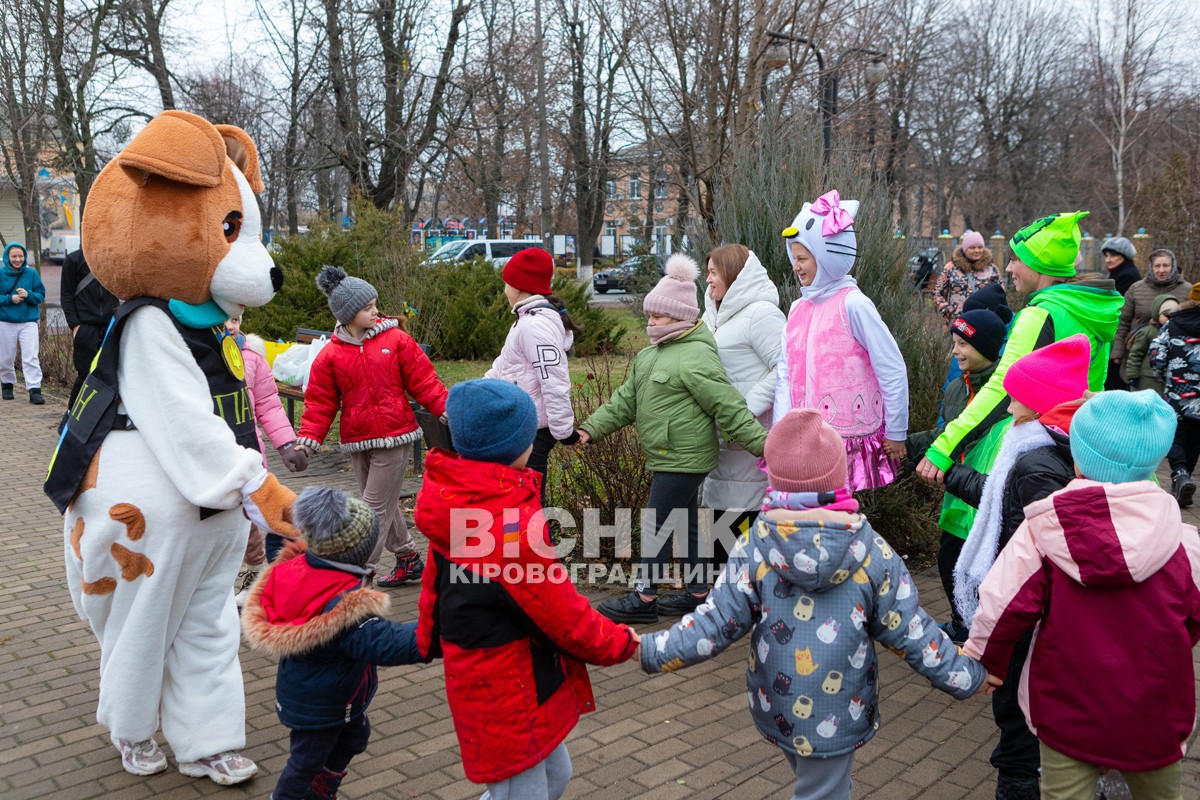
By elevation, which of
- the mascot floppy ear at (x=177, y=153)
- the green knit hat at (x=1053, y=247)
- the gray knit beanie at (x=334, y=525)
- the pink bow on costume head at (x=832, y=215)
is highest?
the mascot floppy ear at (x=177, y=153)

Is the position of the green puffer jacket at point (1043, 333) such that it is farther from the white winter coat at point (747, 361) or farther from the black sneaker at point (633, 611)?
the black sneaker at point (633, 611)

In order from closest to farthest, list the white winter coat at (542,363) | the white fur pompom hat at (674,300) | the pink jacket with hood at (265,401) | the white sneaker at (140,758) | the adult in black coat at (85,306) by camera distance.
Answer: the white sneaker at (140,758) → the white fur pompom hat at (674,300) → the pink jacket with hood at (265,401) → the white winter coat at (542,363) → the adult in black coat at (85,306)

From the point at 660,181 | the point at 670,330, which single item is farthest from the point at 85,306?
the point at 660,181

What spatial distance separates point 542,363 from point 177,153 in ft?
7.96

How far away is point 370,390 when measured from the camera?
5500 millimetres

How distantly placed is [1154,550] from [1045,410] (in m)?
0.97

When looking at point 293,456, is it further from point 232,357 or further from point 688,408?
point 688,408

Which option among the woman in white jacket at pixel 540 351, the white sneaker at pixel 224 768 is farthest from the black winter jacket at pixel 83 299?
the white sneaker at pixel 224 768

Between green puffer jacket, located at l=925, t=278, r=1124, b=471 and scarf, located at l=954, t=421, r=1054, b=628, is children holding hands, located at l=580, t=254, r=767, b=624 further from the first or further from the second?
scarf, located at l=954, t=421, r=1054, b=628

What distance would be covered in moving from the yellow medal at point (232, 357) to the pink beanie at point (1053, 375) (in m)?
2.91

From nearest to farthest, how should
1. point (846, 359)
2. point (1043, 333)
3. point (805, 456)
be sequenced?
point (805, 456), point (1043, 333), point (846, 359)

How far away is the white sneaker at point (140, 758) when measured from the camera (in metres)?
3.78

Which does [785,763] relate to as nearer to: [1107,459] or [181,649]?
[1107,459]

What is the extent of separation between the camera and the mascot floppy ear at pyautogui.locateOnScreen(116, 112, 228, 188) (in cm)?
350
